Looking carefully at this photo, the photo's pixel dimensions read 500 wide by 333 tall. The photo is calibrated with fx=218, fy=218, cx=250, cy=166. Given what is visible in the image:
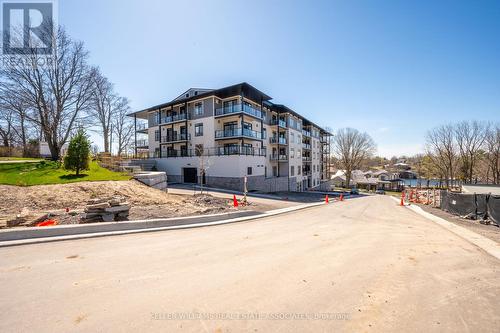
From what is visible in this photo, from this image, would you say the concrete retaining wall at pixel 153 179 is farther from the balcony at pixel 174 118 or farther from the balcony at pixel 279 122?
the balcony at pixel 279 122

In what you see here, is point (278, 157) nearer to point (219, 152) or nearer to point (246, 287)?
point (219, 152)

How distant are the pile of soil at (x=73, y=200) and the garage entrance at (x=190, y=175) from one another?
1600 centimetres

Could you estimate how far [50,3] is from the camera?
52.2 ft

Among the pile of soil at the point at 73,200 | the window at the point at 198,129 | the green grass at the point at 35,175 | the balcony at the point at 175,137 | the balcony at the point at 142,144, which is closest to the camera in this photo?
the pile of soil at the point at 73,200

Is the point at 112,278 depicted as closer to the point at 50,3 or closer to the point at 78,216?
the point at 78,216

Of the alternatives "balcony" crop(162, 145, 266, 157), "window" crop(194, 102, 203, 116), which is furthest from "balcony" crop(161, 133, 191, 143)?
"window" crop(194, 102, 203, 116)

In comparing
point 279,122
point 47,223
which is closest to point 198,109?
point 279,122

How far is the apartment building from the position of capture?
93.2 ft

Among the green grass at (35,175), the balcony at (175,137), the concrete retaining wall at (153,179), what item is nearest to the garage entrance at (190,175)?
the balcony at (175,137)

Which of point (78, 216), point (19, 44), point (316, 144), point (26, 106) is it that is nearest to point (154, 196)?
point (78, 216)

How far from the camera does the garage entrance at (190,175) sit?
30859 millimetres

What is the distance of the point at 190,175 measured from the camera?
103 feet

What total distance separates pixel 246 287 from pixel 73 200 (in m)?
12.0

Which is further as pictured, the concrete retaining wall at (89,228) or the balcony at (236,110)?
the balcony at (236,110)
